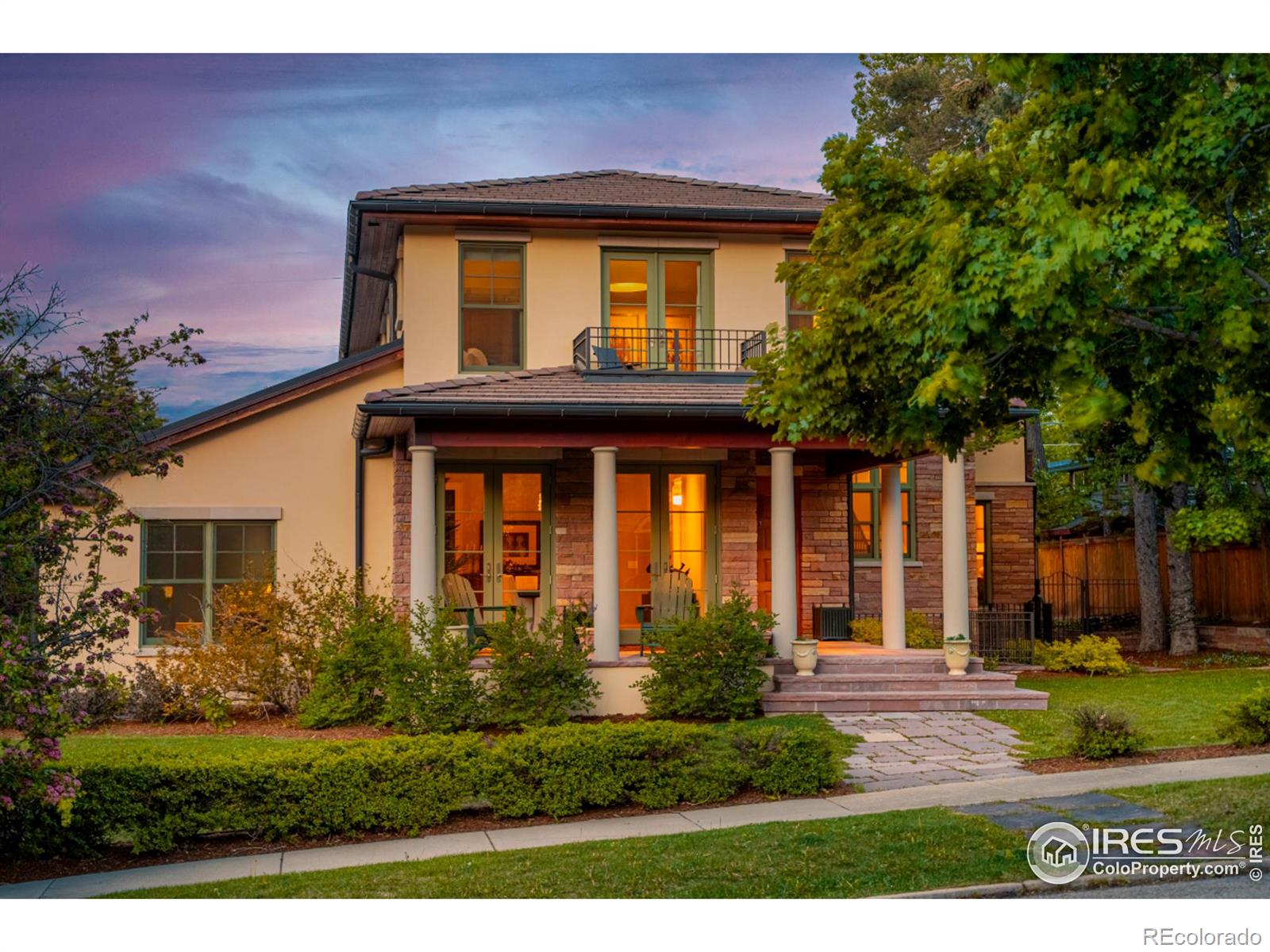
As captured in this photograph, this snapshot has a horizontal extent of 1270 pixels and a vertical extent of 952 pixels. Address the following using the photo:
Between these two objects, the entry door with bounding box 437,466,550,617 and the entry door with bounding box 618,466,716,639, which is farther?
the entry door with bounding box 618,466,716,639

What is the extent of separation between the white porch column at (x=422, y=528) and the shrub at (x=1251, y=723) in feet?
29.8

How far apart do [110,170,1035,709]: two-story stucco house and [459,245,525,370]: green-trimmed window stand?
26mm

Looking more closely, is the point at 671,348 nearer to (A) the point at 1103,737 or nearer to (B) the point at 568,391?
(B) the point at 568,391

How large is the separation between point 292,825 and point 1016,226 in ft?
22.5

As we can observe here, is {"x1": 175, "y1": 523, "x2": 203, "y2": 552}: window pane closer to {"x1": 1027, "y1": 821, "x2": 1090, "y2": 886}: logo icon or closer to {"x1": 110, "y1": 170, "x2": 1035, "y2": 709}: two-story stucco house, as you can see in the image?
{"x1": 110, "y1": 170, "x2": 1035, "y2": 709}: two-story stucco house

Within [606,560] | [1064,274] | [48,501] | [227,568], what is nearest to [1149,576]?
[606,560]

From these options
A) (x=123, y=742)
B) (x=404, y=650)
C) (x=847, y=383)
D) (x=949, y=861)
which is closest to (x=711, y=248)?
(x=404, y=650)

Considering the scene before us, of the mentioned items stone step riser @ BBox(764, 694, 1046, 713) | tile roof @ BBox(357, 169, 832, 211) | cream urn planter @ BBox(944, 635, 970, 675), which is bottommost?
stone step riser @ BBox(764, 694, 1046, 713)

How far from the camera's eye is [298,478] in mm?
17234

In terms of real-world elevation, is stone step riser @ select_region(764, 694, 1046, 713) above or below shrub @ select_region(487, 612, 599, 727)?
below

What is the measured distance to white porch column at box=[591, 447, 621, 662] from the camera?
15.1 metres

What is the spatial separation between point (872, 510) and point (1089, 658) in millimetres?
4178

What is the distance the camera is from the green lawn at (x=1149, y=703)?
41.7ft

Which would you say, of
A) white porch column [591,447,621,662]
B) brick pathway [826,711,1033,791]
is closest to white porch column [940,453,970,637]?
brick pathway [826,711,1033,791]
